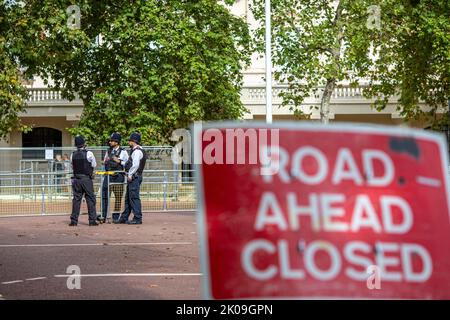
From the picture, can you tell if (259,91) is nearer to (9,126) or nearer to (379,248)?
(9,126)

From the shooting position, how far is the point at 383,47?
3700cm

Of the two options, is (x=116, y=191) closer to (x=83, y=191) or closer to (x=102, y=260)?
(x=83, y=191)

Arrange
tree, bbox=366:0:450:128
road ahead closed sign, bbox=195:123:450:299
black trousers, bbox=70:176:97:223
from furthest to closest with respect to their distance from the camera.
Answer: tree, bbox=366:0:450:128 < black trousers, bbox=70:176:97:223 < road ahead closed sign, bbox=195:123:450:299

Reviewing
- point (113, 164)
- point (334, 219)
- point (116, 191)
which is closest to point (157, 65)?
point (116, 191)

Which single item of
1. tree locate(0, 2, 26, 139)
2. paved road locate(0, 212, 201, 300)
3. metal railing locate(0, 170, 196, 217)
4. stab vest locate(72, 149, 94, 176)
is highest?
tree locate(0, 2, 26, 139)

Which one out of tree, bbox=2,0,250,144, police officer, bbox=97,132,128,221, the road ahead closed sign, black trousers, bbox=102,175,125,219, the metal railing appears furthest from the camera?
tree, bbox=2,0,250,144

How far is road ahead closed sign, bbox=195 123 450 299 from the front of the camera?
362 cm

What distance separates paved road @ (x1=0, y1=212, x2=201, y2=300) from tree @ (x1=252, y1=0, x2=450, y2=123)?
1685 centimetres

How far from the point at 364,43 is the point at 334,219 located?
33.0 metres

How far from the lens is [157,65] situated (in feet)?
115

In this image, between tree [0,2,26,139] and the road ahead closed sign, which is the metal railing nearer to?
tree [0,2,26,139]

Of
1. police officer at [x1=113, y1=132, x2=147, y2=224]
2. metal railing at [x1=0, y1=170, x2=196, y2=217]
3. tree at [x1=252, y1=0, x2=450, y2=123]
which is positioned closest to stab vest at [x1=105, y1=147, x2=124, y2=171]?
police officer at [x1=113, y1=132, x2=147, y2=224]
